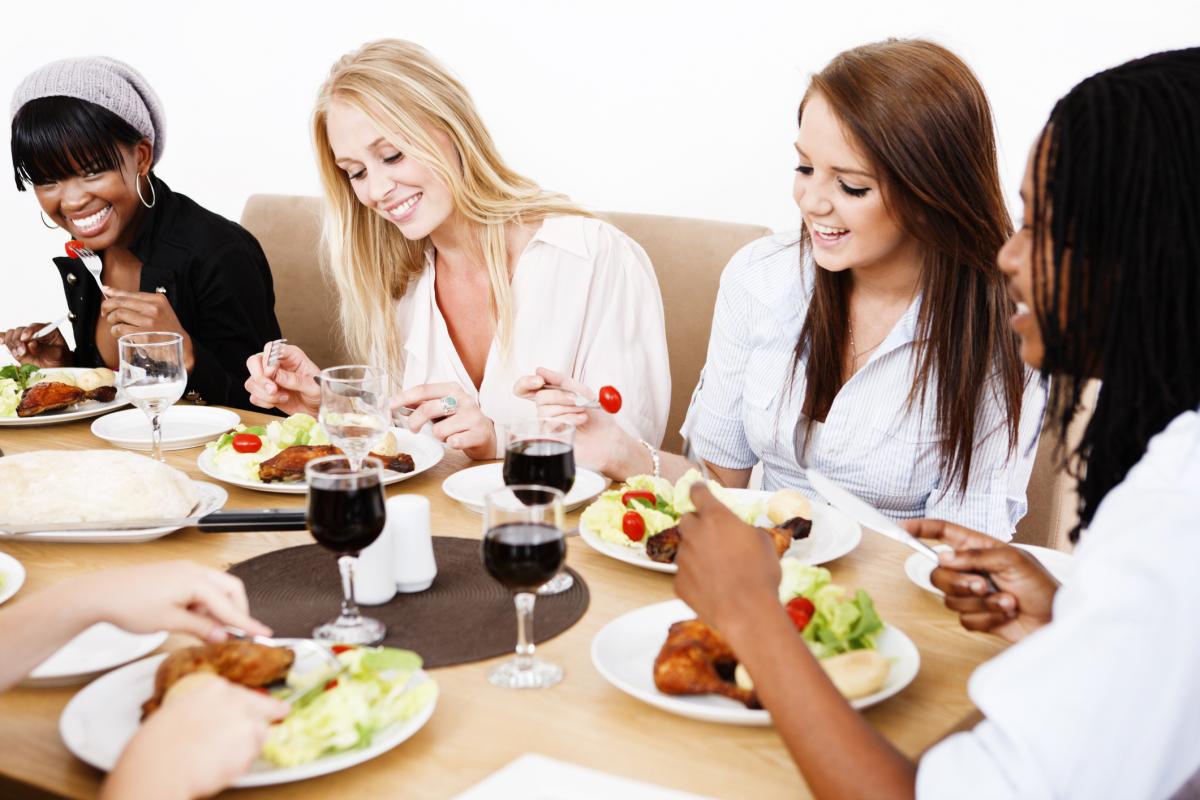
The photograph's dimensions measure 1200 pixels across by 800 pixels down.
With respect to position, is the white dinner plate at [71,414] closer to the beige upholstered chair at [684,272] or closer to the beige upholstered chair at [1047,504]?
the beige upholstered chair at [684,272]

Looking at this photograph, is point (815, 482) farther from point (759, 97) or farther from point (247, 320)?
point (759, 97)

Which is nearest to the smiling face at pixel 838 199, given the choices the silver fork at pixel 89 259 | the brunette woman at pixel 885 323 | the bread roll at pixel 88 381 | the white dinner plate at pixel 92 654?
the brunette woman at pixel 885 323

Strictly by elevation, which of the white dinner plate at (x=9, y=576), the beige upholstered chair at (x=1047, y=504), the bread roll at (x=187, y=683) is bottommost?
the beige upholstered chair at (x=1047, y=504)

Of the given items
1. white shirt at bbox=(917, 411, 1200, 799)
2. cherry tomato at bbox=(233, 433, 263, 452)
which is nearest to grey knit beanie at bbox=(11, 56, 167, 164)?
cherry tomato at bbox=(233, 433, 263, 452)

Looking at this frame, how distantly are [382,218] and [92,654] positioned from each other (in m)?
1.55

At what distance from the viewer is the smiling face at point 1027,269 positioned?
1157 mm

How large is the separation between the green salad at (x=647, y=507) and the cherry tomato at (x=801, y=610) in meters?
0.32

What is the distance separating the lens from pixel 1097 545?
3.02 ft

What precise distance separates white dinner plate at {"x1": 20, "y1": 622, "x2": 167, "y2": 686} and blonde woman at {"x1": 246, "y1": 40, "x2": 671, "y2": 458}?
1.03 metres

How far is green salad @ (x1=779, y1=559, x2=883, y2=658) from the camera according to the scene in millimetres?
1241

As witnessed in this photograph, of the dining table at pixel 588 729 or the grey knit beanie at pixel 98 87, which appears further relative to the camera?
the grey knit beanie at pixel 98 87

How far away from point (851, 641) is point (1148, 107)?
60 centimetres

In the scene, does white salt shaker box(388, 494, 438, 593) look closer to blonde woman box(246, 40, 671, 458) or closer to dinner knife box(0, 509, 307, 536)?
Answer: dinner knife box(0, 509, 307, 536)

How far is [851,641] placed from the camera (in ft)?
4.10
